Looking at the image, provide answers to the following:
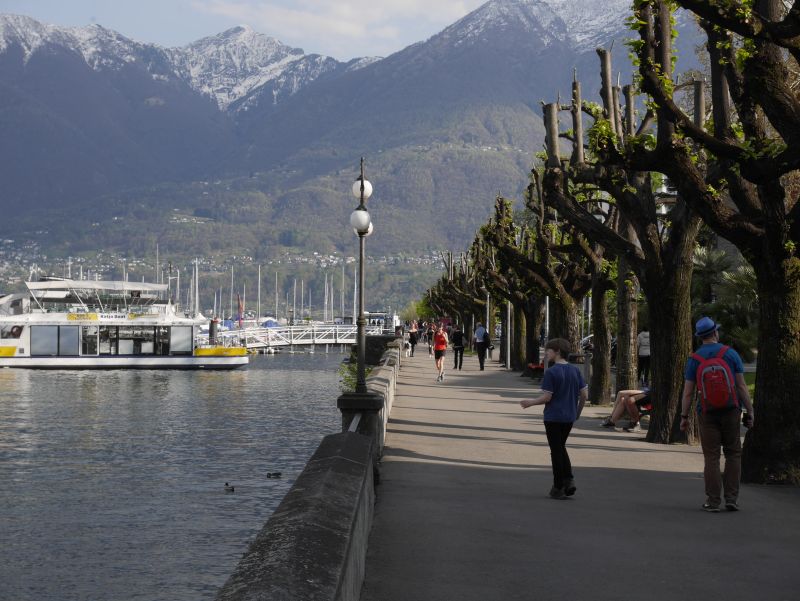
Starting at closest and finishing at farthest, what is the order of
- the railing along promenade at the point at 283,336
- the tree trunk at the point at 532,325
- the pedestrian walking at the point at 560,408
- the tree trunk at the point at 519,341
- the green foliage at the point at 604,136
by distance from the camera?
1. the pedestrian walking at the point at 560,408
2. the green foliage at the point at 604,136
3. the tree trunk at the point at 532,325
4. the tree trunk at the point at 519,341
5. the railing along promenade at the point at 283,336

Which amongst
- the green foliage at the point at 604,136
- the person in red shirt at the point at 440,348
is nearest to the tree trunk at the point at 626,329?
the green foliage at the point at 604,136

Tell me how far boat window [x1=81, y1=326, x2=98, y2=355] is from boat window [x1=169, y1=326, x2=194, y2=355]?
4.81 m

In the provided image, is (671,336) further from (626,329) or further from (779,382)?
(626,329)

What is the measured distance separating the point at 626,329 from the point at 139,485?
32.8 ft

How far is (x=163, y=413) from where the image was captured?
44406mm

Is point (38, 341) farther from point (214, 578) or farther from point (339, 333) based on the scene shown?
point (214, 578)

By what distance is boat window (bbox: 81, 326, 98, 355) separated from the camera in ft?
265

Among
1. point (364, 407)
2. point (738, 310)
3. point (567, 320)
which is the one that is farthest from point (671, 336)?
point (738, 310)

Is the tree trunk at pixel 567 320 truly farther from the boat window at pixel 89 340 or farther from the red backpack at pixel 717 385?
the boat window at pixel 89 340

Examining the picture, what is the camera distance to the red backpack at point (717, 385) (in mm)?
11977

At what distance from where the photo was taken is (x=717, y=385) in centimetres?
1199

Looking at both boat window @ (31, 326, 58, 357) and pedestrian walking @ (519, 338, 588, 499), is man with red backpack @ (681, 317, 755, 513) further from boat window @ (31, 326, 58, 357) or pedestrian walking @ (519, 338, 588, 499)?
boat window @ (31, 326, 58, 357)

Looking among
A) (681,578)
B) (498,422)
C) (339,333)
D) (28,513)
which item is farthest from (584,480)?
(339,333)

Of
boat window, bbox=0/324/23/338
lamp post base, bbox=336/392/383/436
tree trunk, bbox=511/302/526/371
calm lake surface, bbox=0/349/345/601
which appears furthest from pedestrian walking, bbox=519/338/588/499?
boat window, bbox=0/324/23/338
